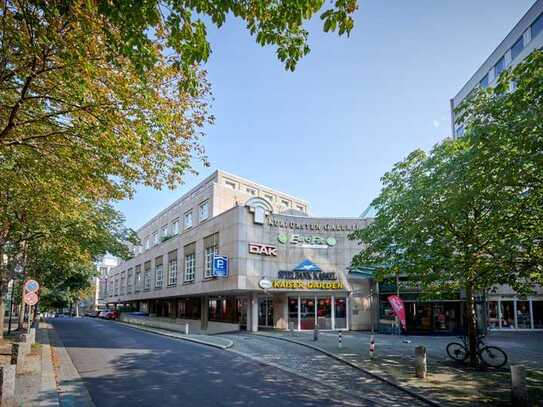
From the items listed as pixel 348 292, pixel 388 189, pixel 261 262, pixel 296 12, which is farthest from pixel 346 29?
pixel 348 292

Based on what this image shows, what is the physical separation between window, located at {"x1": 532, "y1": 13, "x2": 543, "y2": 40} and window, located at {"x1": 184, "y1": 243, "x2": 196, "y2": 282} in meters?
36.6

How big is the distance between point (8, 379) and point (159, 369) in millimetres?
5992

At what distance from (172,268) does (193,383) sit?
33470 millimetres

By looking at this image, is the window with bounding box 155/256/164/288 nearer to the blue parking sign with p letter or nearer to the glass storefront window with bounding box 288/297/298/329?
the blue parking sign with p letter

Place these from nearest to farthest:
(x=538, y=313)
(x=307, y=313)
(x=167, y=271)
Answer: (x=307, y=313), (x=538, y=313), (x=167, y=271)

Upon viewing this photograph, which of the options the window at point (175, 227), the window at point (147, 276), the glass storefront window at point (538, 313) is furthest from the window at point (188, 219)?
the glass storefront window at point (538, 313)

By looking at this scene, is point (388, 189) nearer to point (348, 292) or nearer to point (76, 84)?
point (76, 84)

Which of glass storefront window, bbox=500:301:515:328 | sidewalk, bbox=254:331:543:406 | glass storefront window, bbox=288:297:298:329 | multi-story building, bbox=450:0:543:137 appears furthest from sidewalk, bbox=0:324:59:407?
glass storefront window, bbox=500:301:515:328

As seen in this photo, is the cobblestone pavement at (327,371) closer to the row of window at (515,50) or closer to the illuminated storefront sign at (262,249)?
the illuminated storefront sign at (262,249)

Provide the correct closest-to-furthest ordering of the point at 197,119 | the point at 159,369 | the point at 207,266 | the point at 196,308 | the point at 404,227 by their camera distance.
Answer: the point at 197,119, the point at 159,369, the point at 404,227, the point at 207,266, the point at 196,308

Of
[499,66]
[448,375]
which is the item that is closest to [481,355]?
[448,375]

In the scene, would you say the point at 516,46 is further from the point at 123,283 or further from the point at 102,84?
the point at 123,283

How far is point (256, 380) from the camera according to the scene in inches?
443

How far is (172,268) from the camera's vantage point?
141ft
